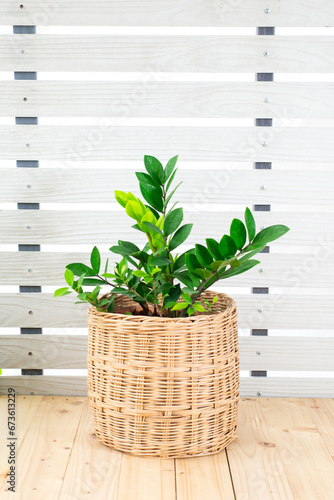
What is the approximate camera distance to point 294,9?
1.36 meters

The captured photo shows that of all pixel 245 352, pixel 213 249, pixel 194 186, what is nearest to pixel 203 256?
pixel 213 249

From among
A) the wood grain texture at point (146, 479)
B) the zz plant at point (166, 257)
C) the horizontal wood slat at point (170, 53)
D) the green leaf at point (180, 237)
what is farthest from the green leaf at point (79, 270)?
the horizontal wood slat at point (170, 53)

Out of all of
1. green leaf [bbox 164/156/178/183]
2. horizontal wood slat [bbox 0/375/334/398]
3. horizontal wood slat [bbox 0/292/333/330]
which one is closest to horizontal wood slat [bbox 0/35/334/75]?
green leaf [bbox 164/156/178/183]

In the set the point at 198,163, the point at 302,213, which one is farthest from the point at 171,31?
the point at 302,213

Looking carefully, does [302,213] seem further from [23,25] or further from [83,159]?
[23,25]

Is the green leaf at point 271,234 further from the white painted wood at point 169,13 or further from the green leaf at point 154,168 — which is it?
the white painted wood at point 169,13

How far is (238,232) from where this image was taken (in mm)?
1082

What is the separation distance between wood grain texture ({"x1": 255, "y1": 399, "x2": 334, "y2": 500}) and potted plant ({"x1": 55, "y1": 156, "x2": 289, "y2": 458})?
14 centimetres

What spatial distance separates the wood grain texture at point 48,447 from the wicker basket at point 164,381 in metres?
0.12

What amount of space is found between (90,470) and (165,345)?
0.30 m

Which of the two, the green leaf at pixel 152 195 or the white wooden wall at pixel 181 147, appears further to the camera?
the white wooden wall at pixel 181 147

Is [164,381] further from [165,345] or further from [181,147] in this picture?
[181,147]

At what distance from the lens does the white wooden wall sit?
1370 millimetres

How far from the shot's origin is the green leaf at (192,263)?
1.10 m
